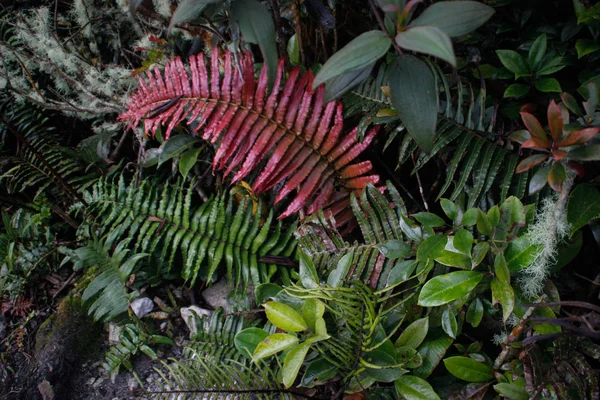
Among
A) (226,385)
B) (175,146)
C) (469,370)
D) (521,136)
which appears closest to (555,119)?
(521,136)

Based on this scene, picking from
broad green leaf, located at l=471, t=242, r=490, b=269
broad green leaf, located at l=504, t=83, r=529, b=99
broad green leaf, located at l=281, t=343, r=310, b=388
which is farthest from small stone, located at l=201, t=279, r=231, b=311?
broad green leaf, located at l=504, t=83, r=529, b=99

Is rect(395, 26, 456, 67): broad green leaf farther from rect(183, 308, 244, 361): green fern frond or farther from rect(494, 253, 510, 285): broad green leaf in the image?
rect(183, 308, 244, 361): green fern frond

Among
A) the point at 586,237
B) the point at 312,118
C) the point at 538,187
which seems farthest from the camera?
the point at 312,118

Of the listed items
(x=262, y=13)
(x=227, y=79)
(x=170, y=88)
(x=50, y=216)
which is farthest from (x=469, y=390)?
(x=50, y=216)

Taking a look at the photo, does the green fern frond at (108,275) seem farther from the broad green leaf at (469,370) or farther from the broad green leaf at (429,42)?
the broad green leaf at (429,42)

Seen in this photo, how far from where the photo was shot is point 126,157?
9.11 feet

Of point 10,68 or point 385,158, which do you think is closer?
point 385,158

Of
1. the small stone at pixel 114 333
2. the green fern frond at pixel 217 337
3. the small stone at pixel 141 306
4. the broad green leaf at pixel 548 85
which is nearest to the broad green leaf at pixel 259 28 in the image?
the broad green leaf at pixel 548 85

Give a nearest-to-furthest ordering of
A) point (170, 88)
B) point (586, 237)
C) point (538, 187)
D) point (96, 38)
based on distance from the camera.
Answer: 1. point (538, 187)
2. point (586, 237)
3. point (170, 88)
4. point (96, 38)

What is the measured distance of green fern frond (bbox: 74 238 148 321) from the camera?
2076mm

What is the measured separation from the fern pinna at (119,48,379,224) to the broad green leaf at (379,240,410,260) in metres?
0.41

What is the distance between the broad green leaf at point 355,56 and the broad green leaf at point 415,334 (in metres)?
0.80

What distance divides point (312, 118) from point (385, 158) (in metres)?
0.46

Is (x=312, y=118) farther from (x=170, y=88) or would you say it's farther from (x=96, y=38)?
(x=96, y=38)
